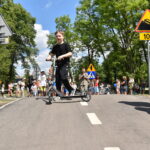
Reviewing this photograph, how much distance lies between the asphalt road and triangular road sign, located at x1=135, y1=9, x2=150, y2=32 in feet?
17.6

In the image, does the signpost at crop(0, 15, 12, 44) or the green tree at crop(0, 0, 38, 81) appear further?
the green tree at crop(0, 0, 38, 81)

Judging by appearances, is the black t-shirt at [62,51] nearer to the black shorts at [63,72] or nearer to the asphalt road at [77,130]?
the black shorts at [63,72]

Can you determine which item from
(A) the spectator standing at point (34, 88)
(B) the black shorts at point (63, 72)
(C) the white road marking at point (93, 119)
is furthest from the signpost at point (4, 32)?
(A) the spectator standing at point (34, 88)

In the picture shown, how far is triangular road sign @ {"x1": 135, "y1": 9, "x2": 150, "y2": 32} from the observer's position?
36.2 feet

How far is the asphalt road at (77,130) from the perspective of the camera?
159 inches

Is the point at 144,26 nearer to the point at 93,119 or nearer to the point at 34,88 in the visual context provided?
the point at 93,119

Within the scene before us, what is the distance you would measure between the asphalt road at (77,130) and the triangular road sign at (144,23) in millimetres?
5355

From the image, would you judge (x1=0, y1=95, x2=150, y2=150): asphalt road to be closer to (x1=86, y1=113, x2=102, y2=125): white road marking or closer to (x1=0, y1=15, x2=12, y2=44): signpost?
(x1=86, y1=113, x2=102, y2=125): white road marking

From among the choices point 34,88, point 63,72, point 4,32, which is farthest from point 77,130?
point 34,88

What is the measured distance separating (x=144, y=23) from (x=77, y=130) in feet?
25.0

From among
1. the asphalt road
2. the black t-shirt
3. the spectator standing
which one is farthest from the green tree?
the asphalt road

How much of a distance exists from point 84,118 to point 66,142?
1.80m

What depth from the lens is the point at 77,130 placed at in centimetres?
491

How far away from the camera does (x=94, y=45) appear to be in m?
35.0
